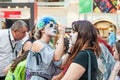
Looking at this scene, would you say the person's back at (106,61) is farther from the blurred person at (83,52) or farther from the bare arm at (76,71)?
the bare arm at (76,71)

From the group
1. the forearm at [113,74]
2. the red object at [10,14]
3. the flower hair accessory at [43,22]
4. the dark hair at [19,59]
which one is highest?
the red object at [10,14]

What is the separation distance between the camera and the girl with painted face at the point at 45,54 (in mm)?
4541

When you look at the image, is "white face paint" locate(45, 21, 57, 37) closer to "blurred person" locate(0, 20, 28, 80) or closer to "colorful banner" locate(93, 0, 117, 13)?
"blurred person" locate(0, 20, 28, 80)

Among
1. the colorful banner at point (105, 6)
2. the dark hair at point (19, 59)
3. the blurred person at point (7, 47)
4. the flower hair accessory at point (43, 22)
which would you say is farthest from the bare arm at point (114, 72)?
the colorful banner at point (105, 6)

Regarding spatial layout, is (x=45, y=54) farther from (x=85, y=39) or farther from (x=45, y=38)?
(x=85, y=39)

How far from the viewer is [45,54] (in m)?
4.55

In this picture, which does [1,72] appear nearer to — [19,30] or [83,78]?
[19,30]

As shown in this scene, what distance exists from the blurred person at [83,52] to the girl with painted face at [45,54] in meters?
0.61

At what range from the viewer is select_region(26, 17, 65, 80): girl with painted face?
4541 mm

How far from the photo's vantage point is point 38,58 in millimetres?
4547

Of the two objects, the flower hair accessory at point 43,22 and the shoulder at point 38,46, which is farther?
the flower hair accessory at point 43,22

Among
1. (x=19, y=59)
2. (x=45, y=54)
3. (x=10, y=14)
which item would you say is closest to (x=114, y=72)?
(x=45, y=54)

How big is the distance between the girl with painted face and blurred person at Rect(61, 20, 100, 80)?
2.01 ft

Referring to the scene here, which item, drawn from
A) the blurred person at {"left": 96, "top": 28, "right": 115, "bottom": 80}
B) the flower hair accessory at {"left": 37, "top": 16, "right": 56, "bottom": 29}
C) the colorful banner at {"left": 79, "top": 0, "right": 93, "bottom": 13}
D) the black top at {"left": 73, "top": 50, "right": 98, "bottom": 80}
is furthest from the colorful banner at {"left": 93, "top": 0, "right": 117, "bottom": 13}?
the black top at {"left": 73, "top": 50, "right": 98, "bottom": 80}
